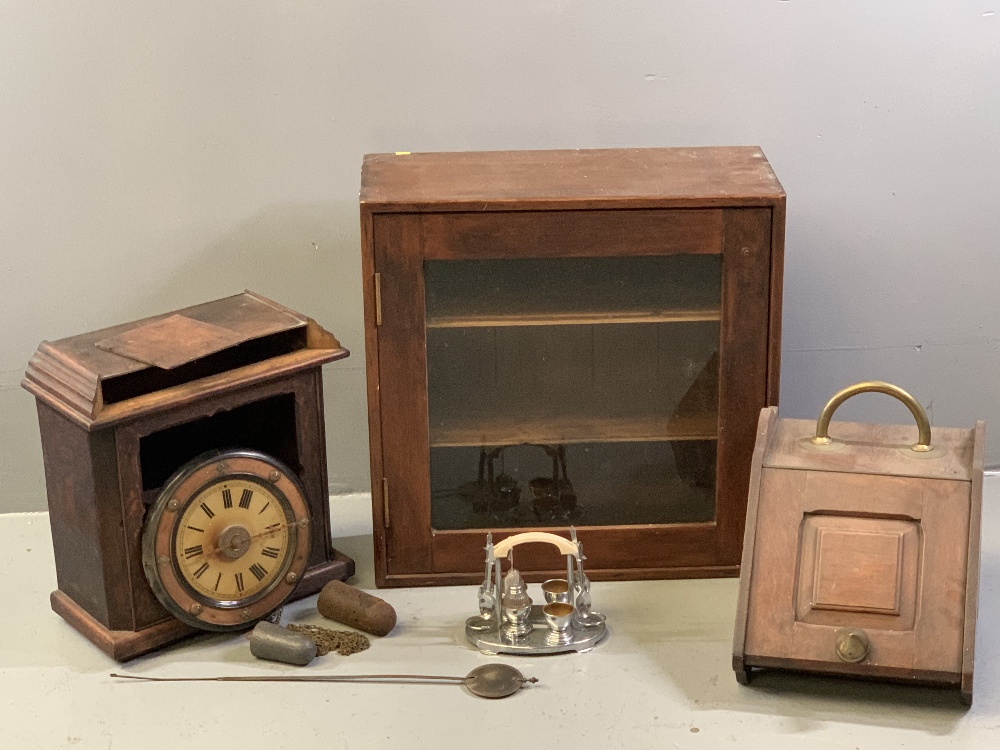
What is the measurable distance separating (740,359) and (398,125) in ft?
2.66

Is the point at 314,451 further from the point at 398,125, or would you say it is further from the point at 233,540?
the point at 398,125

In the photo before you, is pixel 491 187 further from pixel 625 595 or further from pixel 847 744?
pixel 847 744

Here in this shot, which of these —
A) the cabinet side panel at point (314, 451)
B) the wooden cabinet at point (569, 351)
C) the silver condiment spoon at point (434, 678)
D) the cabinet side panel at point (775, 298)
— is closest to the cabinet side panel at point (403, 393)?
the wooden cabinet at point (569, 351)

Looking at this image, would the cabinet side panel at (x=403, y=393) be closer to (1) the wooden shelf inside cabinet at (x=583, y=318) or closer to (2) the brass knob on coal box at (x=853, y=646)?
(1) the wooden shelf inside cabinet at (x=583, y=318)

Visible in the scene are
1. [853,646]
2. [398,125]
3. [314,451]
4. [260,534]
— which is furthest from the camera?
[398,125]

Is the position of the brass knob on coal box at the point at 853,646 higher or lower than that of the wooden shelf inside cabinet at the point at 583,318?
lower

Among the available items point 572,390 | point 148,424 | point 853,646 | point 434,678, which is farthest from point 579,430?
point 148,424

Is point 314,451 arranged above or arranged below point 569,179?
below

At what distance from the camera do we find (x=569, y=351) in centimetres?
237

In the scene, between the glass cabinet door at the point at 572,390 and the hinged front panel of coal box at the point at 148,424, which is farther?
the glass cabinet door at the point at 572,390

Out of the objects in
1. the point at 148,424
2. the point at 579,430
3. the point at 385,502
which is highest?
the point at 148,424

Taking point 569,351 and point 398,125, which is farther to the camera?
point 398,125

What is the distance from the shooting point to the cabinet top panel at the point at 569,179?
2.24 m

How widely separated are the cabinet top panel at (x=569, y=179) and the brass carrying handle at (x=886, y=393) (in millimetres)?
342
